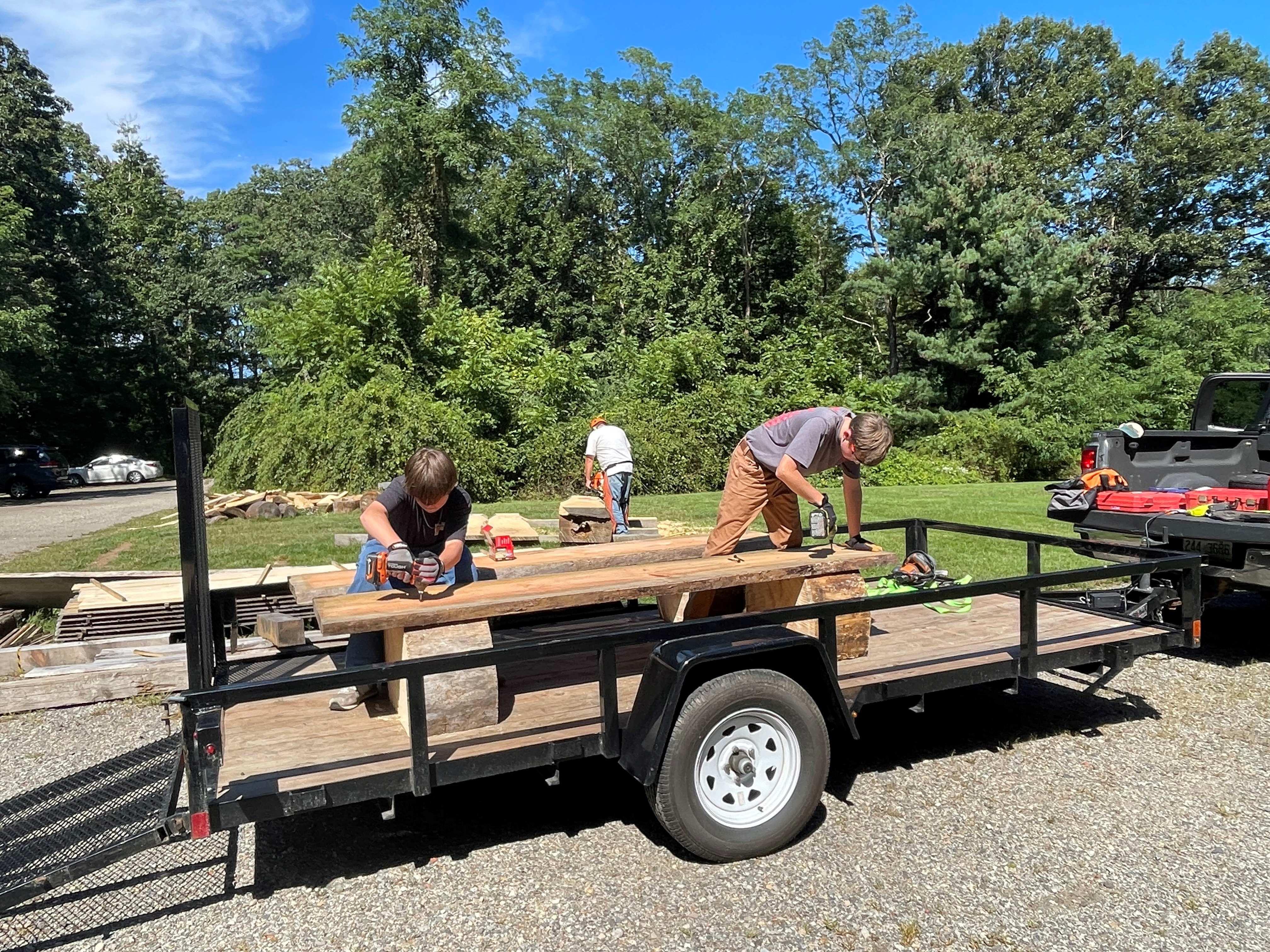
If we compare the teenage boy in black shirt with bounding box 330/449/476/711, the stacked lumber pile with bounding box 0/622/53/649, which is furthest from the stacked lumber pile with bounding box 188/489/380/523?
the teenage boy in black shirt with bounding box 330/449/476/711

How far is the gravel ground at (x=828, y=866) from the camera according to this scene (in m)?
2.95

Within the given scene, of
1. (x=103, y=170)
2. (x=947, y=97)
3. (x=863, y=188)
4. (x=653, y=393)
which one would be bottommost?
(x=653, y=393)

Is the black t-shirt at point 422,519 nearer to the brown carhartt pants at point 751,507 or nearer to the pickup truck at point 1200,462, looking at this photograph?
the brown carhartt pants at point 751,507

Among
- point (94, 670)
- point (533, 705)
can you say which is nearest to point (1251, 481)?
point (533, 705)

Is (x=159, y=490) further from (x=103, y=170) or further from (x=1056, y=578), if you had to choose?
(x=1056, y=578)

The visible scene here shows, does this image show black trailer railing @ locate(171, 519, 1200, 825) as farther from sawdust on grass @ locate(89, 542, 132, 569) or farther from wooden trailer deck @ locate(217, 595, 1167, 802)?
sawdust on grass @ locate(89, 542, 132, 569)

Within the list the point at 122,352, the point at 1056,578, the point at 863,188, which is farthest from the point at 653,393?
the point at 122,352

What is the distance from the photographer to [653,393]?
2338cm

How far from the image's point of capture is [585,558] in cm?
554

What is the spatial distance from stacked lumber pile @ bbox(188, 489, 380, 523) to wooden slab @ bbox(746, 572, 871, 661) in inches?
432

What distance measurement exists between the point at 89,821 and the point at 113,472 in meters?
40.8

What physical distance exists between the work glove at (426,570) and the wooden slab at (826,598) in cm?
165

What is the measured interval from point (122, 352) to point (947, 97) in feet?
137

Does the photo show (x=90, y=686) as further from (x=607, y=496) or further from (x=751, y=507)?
(x=607, y=496)
